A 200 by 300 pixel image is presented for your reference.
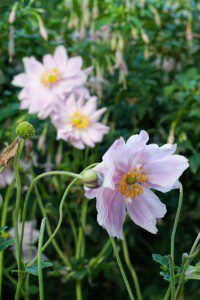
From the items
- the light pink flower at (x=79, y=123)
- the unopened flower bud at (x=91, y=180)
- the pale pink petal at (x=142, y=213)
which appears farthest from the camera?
the light pink flower at (x=79, y=123)

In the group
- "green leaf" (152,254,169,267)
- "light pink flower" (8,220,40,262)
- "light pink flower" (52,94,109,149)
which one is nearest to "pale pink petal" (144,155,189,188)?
"green leaf" (152,254,169,267)

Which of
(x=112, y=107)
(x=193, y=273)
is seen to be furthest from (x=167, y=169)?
(x=112, y=107)

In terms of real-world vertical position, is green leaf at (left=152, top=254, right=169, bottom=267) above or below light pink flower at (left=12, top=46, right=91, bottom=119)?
below

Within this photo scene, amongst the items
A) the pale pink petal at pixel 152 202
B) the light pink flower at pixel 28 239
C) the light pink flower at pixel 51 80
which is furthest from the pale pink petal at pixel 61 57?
the pale pink petal at pixel 152 202

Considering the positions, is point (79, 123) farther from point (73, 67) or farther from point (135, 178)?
point (135, 178)

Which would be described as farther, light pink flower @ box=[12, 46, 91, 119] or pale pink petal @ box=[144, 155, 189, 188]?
light pink flower @ box=[12, 46, 91, 119]

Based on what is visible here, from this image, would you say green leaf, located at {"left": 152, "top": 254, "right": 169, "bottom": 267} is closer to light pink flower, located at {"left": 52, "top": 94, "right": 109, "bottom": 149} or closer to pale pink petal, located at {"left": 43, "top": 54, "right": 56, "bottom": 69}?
light pink flower, located at {"left": 52, "top": 94, "right": 109, "bottom": 149}

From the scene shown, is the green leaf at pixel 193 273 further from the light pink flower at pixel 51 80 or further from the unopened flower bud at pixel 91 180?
the light pink flower at pixel 51 80

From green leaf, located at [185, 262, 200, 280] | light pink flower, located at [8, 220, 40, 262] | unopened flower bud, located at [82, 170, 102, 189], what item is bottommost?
light pink flower, located at [8, 220, 40, 262]

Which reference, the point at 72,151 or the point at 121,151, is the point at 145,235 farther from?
the point at 121,151
